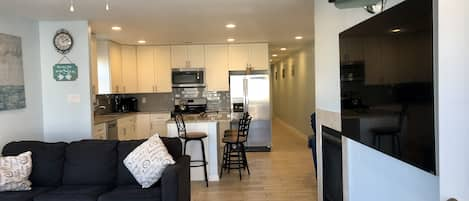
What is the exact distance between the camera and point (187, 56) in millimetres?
7816

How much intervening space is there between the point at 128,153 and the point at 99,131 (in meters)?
2.12

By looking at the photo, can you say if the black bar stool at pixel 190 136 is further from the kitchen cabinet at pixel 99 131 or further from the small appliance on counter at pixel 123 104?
the small appliance on counter at pixel 123 104

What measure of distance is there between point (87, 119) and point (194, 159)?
155 centimetres

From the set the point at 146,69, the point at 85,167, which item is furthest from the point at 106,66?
the point at 85,167

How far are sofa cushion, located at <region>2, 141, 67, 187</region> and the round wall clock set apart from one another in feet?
5.27

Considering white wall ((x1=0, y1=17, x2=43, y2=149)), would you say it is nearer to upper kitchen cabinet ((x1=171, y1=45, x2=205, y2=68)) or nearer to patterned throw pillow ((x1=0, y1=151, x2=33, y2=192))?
patterned throw pillow ((x1=0, y1=151, x2=33, y2=192))

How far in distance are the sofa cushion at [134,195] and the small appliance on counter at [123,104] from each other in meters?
4.84

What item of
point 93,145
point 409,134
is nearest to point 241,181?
point 93,145

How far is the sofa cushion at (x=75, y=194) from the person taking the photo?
3.18 metres

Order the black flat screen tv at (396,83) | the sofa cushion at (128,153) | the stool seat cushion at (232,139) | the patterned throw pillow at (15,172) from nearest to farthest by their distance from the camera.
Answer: the black flat screen tv at (396,83)
the patterned throw pillow at (15,172)
the sofa cushion at (128,153)
the stool seat cushion at (232,139)

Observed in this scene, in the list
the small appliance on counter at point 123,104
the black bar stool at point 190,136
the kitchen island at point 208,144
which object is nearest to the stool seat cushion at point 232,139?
the kitchen island at point 208,144

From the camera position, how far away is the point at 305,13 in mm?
4645

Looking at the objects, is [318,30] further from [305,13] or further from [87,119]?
[87,119]

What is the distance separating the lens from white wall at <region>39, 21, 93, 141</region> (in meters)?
4.92
